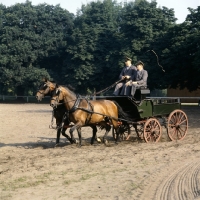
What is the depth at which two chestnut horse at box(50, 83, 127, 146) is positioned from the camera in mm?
11578

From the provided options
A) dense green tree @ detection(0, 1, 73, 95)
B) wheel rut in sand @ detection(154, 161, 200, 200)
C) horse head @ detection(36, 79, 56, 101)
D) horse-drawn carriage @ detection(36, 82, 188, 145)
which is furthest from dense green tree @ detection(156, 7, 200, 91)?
wheel rut in sand @ detection(154, 161, 200, 200)

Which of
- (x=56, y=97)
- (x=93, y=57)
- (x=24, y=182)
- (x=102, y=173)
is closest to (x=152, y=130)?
(x=56, y=97)

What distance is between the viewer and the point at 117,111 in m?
12.6

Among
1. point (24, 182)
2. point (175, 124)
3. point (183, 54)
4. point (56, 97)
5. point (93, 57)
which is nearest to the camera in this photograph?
point (24, 182)

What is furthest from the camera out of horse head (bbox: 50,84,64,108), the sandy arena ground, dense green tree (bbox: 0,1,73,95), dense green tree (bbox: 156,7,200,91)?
dense green tree (bbox: 0,1,73,95)

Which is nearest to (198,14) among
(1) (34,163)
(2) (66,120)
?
(2) (66,120)

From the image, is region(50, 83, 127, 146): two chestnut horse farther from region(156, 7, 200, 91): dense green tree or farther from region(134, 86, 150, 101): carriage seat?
region(156, 7, 200, 91): dense green tree

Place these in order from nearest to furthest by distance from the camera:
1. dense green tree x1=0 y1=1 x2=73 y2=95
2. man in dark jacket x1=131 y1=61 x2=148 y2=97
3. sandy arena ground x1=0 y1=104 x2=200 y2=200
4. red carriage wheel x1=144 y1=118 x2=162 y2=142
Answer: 1. sandy arena ground x1=0 y1=104 x2=200 y2=200
2. man in dark jacket x1=131 y1=61 x2=148 y2=97
3. red carriage wheel x1=144 y1=118 x2=162 y2=142
4. dense green tree x1=0 y1=1 x2=73 y2=95

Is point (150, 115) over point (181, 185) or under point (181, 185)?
over

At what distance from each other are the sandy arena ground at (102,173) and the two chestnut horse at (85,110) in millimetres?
891

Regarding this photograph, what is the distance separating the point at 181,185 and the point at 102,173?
1638 millimetres

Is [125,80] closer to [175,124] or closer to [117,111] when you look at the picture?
[117,111]

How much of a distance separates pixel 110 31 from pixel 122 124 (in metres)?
37.9

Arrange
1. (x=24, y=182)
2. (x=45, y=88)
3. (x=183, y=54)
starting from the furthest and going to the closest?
(x=183, y=54)
(x=45, y=88)
(x=24, y=182)
